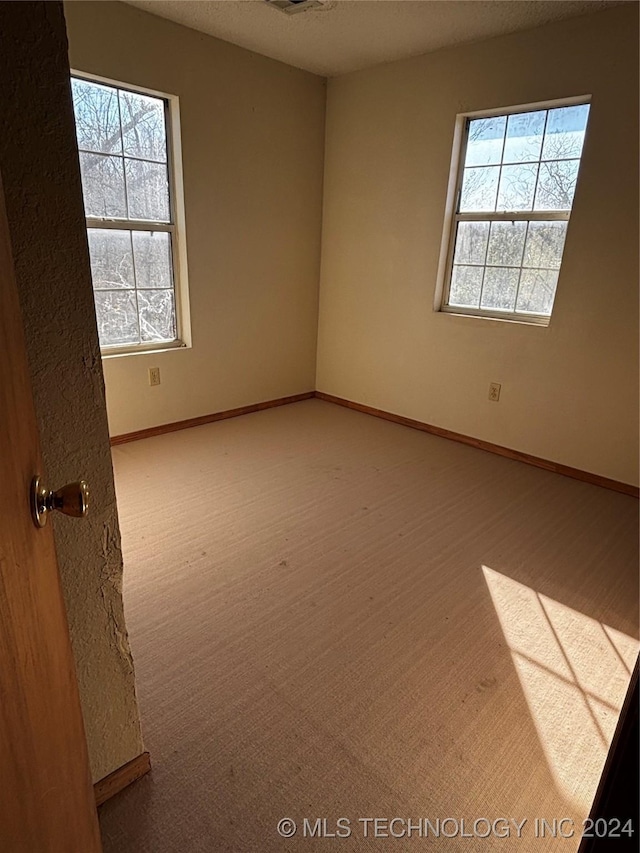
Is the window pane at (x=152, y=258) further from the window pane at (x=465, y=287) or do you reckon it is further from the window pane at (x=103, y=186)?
the window pane at (x=465, y=287)

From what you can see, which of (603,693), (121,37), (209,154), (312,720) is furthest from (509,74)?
(312,720)

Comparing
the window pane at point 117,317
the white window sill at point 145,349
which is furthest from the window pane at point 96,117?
the white window sill at point 145,349

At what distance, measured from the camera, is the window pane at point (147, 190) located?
2.92 meters

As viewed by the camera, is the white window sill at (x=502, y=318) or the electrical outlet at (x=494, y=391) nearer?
the white window sill at (x=502, y=318)

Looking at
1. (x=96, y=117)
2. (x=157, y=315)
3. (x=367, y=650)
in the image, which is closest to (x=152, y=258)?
(x=157, y=315)

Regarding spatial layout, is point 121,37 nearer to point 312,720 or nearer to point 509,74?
point 509,74

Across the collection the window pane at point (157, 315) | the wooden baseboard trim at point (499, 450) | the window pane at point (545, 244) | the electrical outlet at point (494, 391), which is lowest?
the wooden baseboard trim at point (499, 450)

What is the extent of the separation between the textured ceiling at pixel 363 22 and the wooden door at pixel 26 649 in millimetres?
2721

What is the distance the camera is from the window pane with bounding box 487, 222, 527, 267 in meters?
3.03

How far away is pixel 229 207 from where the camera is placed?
10.9 ft

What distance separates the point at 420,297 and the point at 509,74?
4.32 feet

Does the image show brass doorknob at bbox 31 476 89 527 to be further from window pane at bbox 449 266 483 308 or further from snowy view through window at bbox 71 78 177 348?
window pane at bbox 449 266 483 308

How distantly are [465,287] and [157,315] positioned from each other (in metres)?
2.03

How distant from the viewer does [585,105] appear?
265 cm
